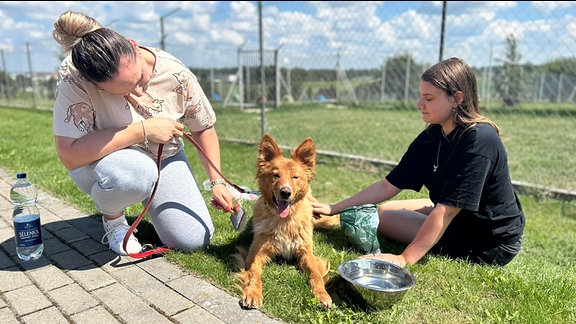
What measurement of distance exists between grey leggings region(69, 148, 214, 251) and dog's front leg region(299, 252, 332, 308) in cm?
94

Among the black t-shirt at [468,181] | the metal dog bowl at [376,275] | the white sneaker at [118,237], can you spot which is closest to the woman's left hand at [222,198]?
the white sneaker at [118,237]

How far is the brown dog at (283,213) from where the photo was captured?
9.71 ft

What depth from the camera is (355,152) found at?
890 centimetres

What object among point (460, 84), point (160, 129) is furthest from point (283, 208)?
point (460, 84)

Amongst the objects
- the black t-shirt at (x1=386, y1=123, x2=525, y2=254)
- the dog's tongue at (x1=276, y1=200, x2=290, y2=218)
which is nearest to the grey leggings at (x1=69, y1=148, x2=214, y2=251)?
the dog's tongue at (x1=276, y1=200, x2=290, y2=218)

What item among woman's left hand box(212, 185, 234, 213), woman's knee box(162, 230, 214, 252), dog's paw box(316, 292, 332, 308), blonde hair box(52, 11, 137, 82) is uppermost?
blonde hair box(52, 11, 137, 82)

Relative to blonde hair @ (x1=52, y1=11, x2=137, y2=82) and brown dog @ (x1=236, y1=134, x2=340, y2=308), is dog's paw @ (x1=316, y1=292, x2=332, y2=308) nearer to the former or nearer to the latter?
brown dog @ (x1=236, y1=134, x2=340, y2=308)

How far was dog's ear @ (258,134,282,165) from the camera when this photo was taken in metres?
3.02

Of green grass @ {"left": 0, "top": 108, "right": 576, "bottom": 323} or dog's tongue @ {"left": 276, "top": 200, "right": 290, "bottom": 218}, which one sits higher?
dog's tongue @ {"left": 276, "top": 200, "right": 290, "bottom": 218}

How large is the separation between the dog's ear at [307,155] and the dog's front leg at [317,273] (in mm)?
632

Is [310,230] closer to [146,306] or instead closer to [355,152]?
[146,306]

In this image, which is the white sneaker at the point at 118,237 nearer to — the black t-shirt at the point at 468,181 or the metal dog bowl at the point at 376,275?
the metal dog bowl at the point at 376,275

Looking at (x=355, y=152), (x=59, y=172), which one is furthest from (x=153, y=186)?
(x=355, y=152)

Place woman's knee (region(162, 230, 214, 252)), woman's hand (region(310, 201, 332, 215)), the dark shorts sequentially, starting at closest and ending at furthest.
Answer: the dark shorts, woman's knee (region(162, 230, 214, 252)), woman's hand (region(310, 201, 332, 215))
